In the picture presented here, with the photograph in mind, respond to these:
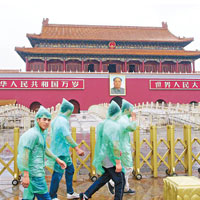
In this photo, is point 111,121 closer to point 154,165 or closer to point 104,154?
point 104,154

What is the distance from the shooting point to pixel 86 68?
26.9 m

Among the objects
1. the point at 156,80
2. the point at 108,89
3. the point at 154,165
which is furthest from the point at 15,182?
the point at 156,80

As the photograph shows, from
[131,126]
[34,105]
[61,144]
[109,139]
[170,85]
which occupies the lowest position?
[61,144]

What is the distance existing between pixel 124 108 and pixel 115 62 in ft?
78.2

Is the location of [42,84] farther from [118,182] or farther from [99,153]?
[118,182]

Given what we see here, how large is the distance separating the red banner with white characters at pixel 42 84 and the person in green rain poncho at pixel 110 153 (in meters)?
20.7

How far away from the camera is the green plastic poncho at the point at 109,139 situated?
294cm

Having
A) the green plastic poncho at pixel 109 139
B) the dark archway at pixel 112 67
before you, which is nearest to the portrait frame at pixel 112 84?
the dark archway at pixel 112 67

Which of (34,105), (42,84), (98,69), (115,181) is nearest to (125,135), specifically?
(115,181)

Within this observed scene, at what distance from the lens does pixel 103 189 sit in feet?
13.1

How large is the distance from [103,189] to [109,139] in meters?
1.47

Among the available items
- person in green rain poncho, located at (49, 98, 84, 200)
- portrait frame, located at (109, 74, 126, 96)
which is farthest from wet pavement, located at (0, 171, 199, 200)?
portrait frame, located at (109, 74, 126, 96)

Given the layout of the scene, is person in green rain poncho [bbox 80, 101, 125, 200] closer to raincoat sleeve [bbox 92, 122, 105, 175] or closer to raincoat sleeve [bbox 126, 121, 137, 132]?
raincoat sleeve [bbox 92, 122, 105, 175]

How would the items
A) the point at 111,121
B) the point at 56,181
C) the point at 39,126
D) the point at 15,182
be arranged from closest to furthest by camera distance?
the point at 39,126 → the point at 111,121 → the point at 56,181 → the point at 15,182
